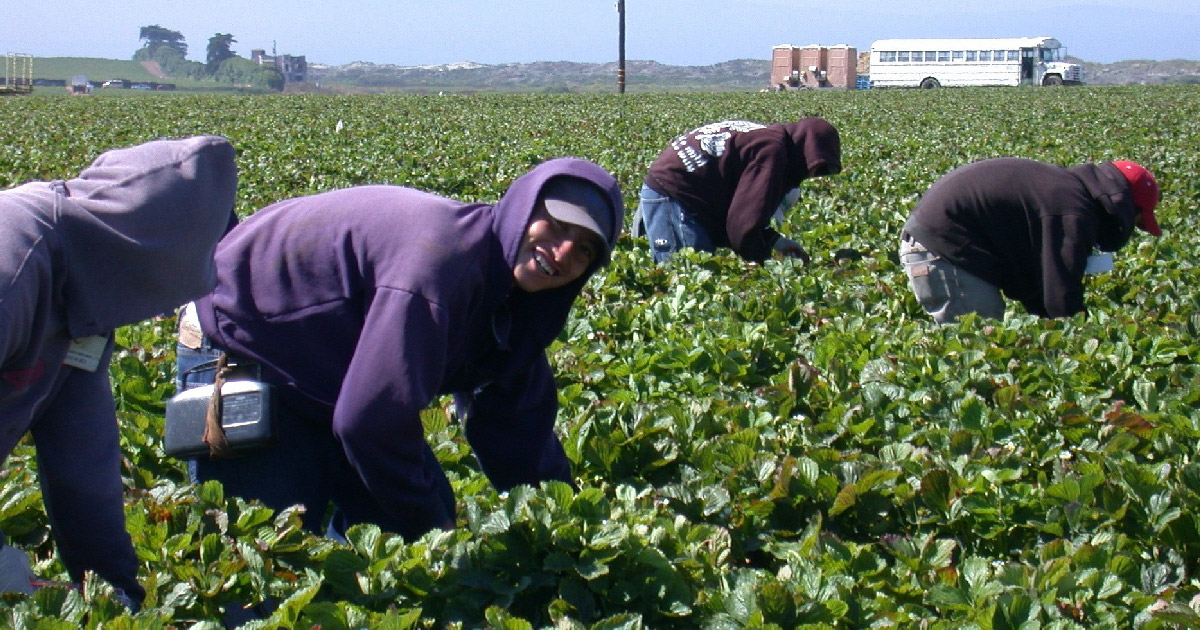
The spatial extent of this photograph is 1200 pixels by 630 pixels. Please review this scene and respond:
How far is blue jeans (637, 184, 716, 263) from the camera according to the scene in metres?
6.67

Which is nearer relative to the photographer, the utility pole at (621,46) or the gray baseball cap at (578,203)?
the gray baseball cap at (578,203)

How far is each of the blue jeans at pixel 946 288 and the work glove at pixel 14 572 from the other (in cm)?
424

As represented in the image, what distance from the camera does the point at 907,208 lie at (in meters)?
9.46

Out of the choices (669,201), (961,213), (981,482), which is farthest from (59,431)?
(669,201)

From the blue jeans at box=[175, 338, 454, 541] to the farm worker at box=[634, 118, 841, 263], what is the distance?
3437mm

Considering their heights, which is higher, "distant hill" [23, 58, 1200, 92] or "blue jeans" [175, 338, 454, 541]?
"distant hill" [23, 58, 1200, 92]

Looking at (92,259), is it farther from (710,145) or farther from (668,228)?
(668,228)

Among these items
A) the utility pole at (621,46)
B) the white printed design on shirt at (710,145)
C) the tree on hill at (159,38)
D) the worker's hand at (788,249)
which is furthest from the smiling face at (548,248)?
the tree on hill at (159,38)

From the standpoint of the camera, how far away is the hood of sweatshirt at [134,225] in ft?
6.50

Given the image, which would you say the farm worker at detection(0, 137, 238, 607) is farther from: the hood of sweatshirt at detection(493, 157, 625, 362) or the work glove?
the hood of sweatshirt at detection(493, 157, 625, 362)

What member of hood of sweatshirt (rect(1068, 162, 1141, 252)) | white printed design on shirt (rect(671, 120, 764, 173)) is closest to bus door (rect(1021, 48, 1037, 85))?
white printed design on shirt (rect(671, 120, 764, 173))

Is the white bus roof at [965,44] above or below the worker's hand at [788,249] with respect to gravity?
above

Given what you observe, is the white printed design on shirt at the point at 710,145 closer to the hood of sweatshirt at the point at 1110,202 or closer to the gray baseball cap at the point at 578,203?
the hood of sweatshirt at the point at 1110,202

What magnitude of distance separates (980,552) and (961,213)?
2.64 metres
